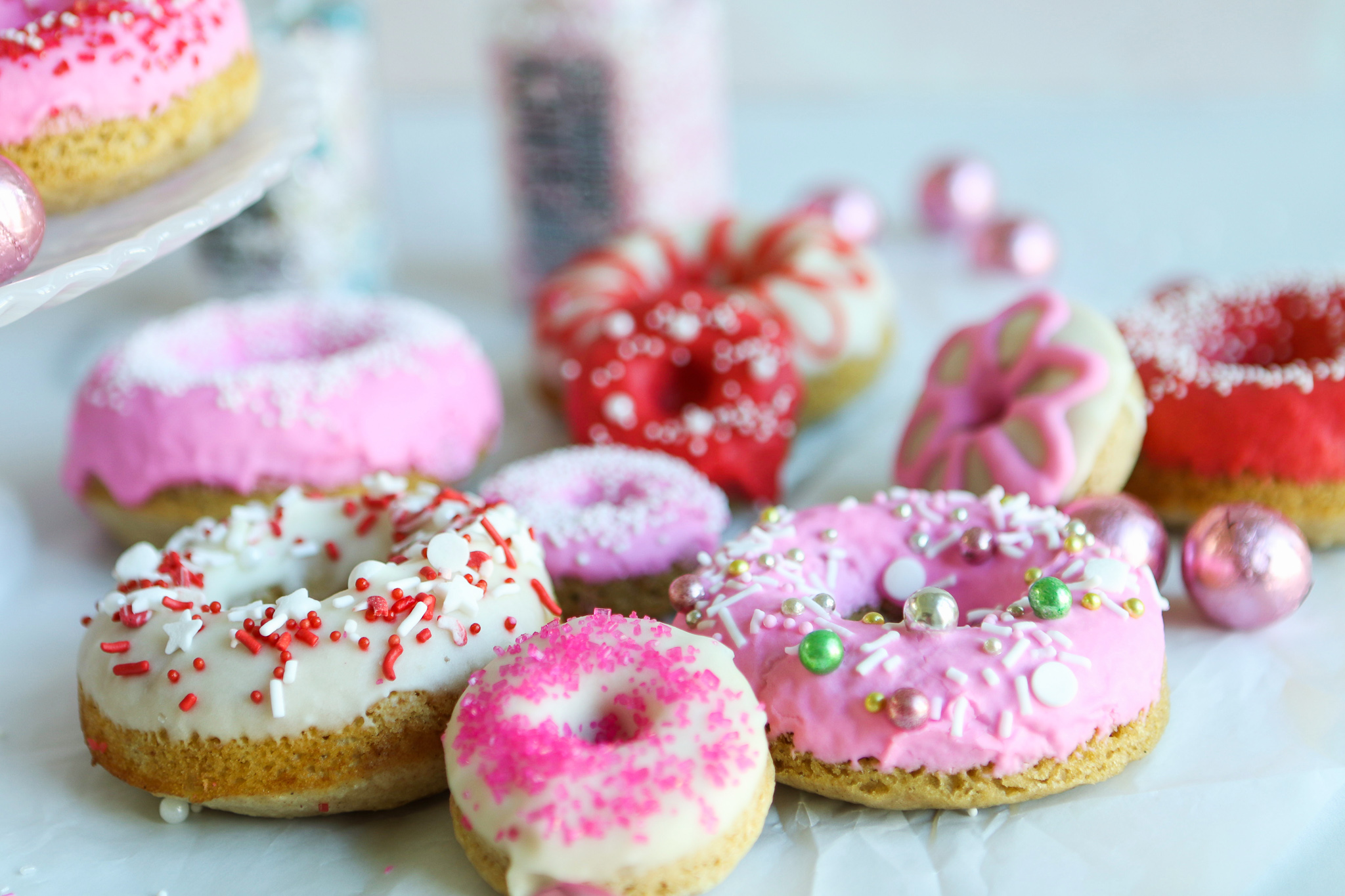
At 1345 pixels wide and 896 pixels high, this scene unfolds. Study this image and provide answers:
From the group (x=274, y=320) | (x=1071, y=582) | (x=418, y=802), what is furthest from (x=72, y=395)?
(x=1071, y=582)

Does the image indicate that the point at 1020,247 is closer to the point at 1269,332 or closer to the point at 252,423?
the point at 1269,332

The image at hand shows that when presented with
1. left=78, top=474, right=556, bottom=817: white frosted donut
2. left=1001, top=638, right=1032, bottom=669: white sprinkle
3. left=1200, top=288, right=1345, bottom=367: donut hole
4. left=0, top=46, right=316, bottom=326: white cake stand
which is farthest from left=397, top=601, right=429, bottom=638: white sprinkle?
left=1200, top=288, right=1345, bottom=367: donut hole

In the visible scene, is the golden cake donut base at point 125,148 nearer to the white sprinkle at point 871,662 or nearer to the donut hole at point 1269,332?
the white sprinkle at point 871,662

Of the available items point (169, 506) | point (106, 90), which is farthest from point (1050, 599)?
point (169, 506)

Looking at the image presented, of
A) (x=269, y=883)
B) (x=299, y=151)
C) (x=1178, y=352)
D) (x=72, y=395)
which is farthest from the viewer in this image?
(x=72, y=395)

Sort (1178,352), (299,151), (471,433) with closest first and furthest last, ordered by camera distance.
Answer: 1. (299,151)
2. (1178,352)
3. (471,433)

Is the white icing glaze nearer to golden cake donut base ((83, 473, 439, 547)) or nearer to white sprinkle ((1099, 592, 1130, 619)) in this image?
golden cake donut base ((83, 473, 439, 547))

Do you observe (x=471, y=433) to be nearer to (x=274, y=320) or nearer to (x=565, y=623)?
(x=274, y=320)
